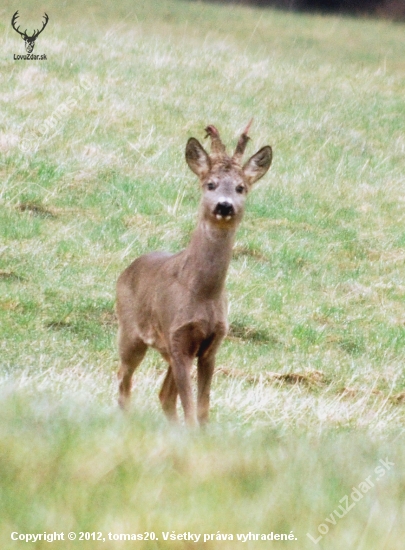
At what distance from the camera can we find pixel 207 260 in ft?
22.8

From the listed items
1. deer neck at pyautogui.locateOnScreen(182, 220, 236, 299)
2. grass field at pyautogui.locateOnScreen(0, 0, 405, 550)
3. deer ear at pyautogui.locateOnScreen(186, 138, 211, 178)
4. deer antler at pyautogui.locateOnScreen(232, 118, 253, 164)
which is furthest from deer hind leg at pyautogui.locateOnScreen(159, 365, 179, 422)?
deer antler at pyautogui.locateOnScreen(232, 118, 253, 164)

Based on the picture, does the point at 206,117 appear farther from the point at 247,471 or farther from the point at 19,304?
the point at 247,471

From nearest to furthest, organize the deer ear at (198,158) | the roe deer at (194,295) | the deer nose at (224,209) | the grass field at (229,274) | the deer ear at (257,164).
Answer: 1. the grass field at (229,274)
2. the roe deer at (194,295)
3. the deer nose at (224,209)
4. the deer ear at (198,158)
5. the deer ear at (257,164)

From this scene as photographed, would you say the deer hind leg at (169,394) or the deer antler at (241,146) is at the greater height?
the deer antler at (241,146)

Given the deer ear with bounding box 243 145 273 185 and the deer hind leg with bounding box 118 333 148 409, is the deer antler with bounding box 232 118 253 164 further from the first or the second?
the deer hind leg with bounding box 118 333 148 409

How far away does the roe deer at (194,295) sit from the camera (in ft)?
22.0

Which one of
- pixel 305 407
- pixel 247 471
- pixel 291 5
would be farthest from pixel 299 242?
pixel 247 471

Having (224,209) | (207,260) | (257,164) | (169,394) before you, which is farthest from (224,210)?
(169,394)

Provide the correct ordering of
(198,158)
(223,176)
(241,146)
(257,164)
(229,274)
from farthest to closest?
(229,274), (257,164), (198,158), (241,146), (223,176)

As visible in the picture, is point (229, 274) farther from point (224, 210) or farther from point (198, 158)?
point (224, 210)

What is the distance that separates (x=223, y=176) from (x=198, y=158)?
311mm

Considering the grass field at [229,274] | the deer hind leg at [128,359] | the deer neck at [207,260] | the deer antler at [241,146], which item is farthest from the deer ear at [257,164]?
the grass field at [229,274]

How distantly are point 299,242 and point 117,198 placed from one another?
2.20 meters

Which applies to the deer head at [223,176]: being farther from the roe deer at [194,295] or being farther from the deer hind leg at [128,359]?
the deer hind leg at [128,359]
